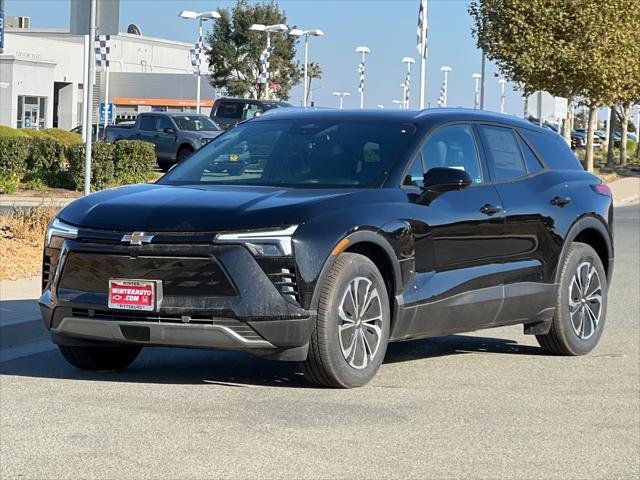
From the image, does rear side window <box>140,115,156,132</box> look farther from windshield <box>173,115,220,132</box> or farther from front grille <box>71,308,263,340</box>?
front grille <box>71,308,263,340</box>

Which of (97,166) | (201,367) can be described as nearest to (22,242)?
(201,367)

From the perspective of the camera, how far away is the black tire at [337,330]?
8.05m

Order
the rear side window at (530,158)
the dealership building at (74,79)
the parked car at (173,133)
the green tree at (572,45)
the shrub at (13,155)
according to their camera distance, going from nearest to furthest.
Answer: the rear side window at (530,158) → the shrub at (13,155) → the parked car at (173,133) → the green tree at (572,45) → the dealership building at (74,79)

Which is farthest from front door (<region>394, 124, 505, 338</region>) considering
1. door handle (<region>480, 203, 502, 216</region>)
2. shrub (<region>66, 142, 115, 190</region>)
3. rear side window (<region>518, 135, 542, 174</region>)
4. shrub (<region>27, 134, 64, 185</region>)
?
shrub (<region>27, 134, 64, 185</region>)

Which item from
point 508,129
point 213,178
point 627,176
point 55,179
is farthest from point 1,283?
point 627,176

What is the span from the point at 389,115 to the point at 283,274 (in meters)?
1.94

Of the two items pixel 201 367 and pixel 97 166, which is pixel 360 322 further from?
pixel 97 166

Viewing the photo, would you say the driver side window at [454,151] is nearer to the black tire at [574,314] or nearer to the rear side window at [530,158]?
the rear side window at [530,158]

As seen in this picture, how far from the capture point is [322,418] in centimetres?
759

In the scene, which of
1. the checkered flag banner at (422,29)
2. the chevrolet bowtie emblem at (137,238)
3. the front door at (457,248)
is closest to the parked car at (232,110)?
the checkered flag banner at (422,29)

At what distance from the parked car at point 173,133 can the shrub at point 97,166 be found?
1209 centimetres

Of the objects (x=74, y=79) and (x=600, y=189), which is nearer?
(x=600, y=189)

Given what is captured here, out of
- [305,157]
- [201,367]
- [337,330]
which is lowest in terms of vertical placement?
[201,367]

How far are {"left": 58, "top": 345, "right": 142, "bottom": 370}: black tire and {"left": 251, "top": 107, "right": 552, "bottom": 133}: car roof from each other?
6.30 feet
